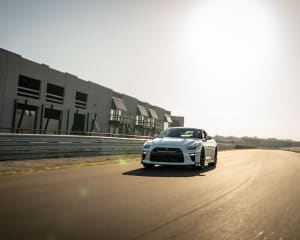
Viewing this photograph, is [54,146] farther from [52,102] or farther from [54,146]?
[52,102]

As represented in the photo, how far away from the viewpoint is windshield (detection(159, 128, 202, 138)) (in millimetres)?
14687

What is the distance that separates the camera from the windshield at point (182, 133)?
14.7m

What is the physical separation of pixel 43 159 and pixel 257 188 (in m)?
8.36

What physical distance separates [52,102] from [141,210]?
35.6 m

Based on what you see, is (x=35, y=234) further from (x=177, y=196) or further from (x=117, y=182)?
(x=117, y=182)

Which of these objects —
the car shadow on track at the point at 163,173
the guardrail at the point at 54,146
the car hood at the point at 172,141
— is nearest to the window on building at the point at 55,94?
the guardrail at the point at 54,146

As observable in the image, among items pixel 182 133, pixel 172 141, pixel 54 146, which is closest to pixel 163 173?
pixel 172 141

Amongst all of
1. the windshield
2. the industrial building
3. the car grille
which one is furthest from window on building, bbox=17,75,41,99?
the car grille

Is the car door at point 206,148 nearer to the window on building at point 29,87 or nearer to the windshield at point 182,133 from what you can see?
the windshield at point 182,133

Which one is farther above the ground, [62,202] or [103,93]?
[103,93]

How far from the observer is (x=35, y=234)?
A: 164 inches

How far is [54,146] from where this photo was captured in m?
15.7

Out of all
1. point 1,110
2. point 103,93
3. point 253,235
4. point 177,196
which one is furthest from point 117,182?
point 103,93

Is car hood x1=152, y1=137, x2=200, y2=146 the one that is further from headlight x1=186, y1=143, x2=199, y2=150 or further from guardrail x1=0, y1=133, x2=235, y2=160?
guardrail x1=0, y1=133, x2=235, y2=160
